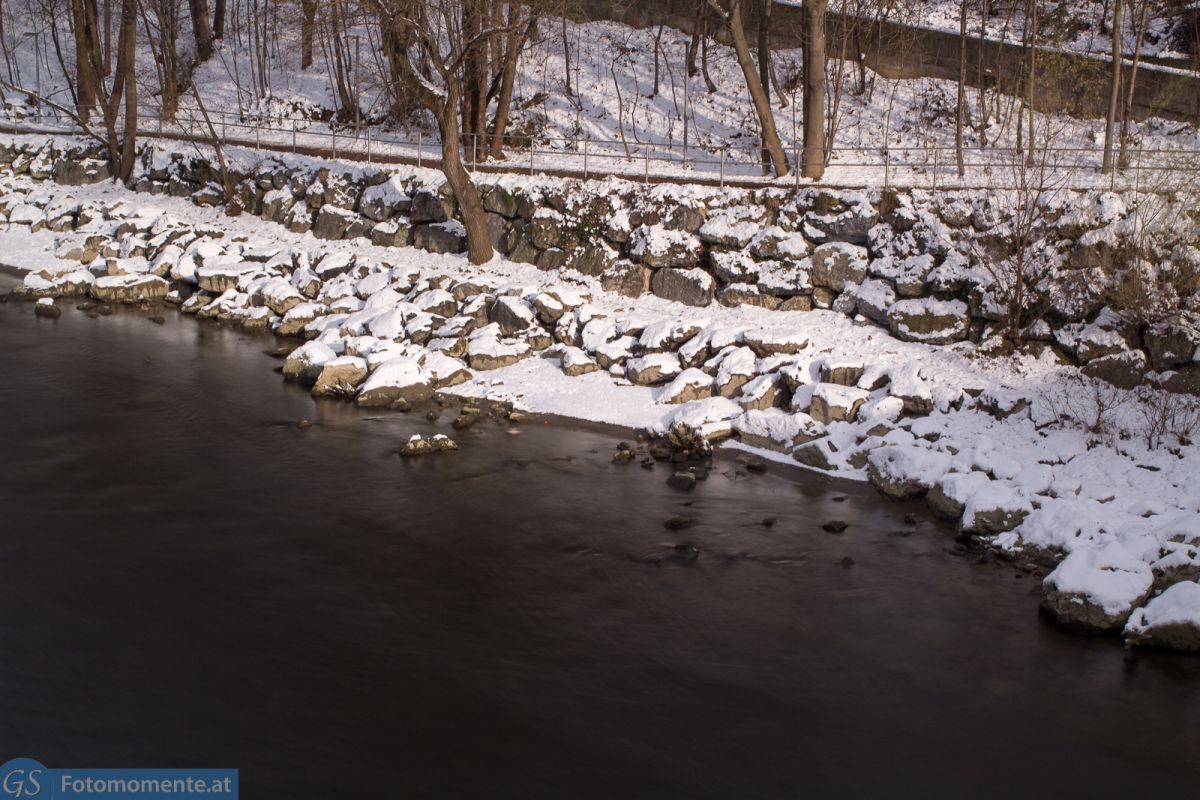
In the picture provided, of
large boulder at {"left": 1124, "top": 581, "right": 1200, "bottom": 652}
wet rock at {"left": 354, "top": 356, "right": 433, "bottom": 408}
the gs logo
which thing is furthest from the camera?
wet rock at {"left": 354, "top": 356, "right": 433, "bottom": 408}

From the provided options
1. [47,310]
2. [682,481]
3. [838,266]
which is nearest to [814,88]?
[838,266]

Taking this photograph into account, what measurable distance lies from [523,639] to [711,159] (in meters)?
20.9

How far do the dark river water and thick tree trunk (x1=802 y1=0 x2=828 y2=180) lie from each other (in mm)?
9819

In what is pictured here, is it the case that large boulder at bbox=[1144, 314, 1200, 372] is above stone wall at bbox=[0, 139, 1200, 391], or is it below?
below

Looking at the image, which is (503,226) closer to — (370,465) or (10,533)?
(370,465)

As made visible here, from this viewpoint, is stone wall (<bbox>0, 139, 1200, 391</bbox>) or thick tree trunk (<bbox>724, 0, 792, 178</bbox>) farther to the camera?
thick tree trunk (<bbox>724, 0, 792, 178</bbox>)

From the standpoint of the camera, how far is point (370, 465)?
1562 cm

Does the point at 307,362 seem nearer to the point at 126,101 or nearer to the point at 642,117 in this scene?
the point at 126,101

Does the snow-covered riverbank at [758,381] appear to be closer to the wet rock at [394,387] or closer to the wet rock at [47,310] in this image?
the wet rock at [394,387]

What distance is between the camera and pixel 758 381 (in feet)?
57.9

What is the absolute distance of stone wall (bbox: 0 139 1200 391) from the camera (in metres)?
17.2

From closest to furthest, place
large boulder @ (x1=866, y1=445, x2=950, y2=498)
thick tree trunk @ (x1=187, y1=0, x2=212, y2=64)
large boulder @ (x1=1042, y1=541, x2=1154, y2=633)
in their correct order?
1. large boulder @ (x1=1042, y1=541, x2=1154, y2=633)
2. large boulder @ (x1=866, y1=445, x2=950, y2=498)
3. thick tree trunk @ (x1=187, y1=0, x2=212, y2=64)

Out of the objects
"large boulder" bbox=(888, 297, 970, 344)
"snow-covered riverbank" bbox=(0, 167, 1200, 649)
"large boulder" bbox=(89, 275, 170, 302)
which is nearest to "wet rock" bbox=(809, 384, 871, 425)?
"snow-covered riverbank" bbox=(0, 167, 1200, 649)

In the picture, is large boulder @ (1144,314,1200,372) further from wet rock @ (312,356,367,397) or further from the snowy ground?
wet rock @ (312,356,367,397)
